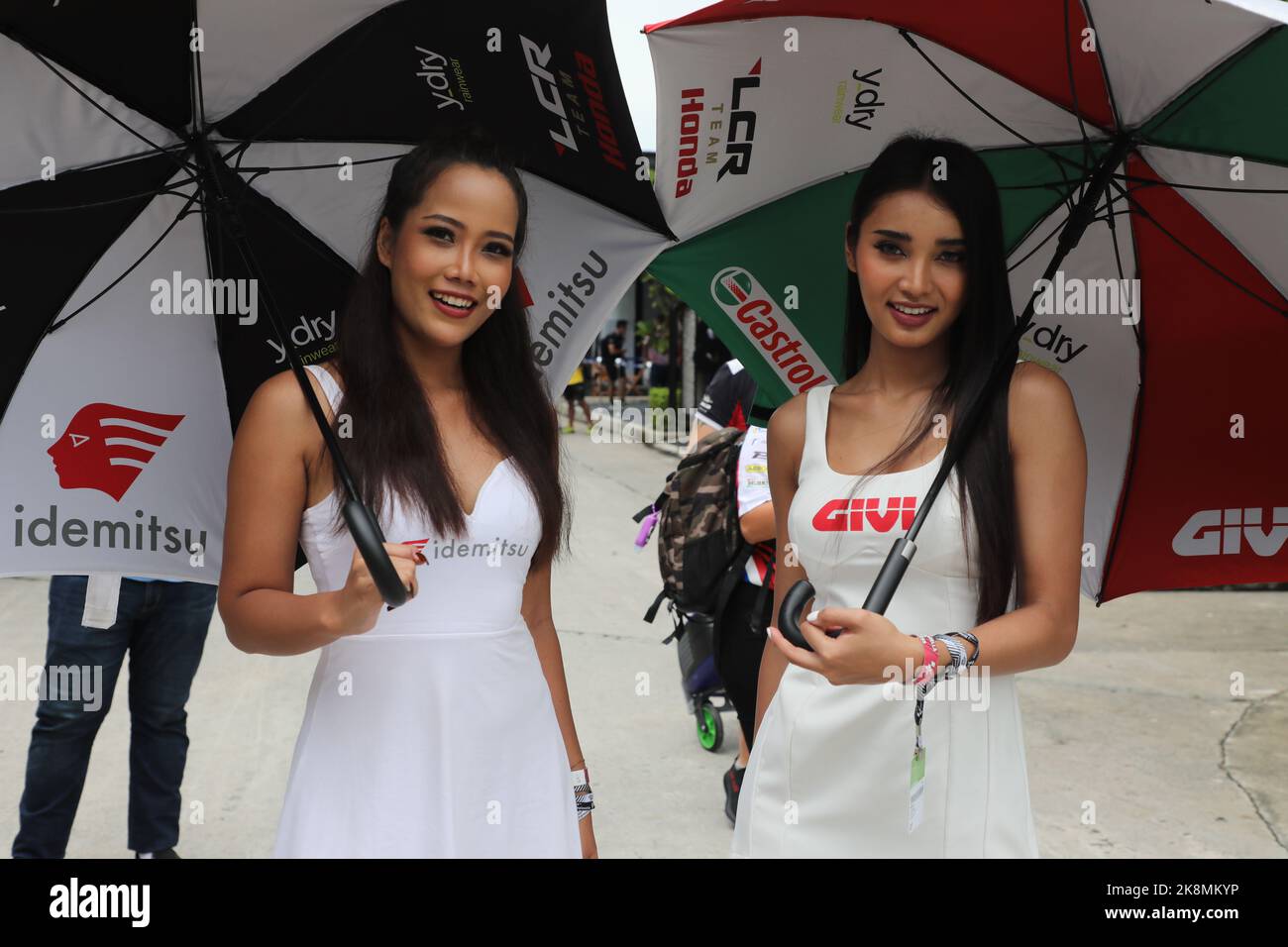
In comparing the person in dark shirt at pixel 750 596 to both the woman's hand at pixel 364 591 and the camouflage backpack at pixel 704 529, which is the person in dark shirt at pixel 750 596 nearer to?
the camouflage backpack at pixel 704 529

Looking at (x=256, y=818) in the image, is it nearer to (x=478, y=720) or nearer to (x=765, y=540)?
(x=765, y=540)

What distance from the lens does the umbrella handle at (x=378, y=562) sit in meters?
2.02

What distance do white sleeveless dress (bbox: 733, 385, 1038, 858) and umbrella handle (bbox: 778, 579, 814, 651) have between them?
30cm

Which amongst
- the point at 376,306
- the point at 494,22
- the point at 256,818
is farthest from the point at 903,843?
the point at 256,818

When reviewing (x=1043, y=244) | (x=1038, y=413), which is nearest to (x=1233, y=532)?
Result: (x=1043, y=244)

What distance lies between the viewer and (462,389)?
2.58 m

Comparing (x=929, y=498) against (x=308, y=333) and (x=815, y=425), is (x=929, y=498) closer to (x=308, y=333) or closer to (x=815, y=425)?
(x=815, y=425)

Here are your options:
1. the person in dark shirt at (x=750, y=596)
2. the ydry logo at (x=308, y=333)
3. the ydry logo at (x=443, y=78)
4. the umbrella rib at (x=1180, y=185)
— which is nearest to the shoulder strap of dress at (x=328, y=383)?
the ydry logo at (x=308, y=333)

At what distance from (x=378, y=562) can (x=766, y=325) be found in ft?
4.91

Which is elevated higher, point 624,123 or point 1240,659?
point 624,123

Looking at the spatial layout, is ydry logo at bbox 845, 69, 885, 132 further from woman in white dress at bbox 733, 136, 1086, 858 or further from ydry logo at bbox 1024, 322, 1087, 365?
ydry logo at bbox 1024, 322, 1087, 365

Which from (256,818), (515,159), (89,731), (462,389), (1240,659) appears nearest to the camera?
(462,389)

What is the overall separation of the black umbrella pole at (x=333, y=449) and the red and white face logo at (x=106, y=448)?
0.35 meters

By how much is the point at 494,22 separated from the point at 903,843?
1.78 metres
